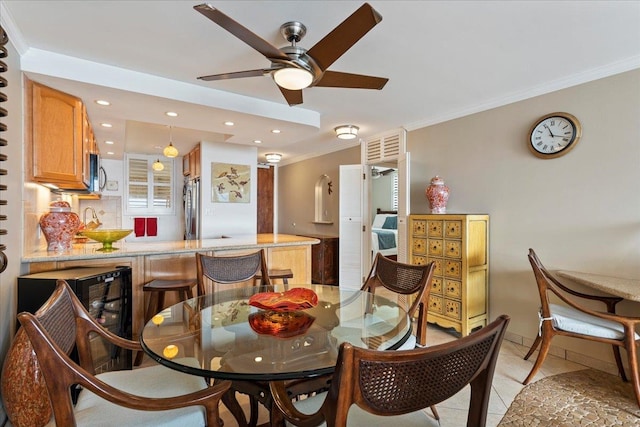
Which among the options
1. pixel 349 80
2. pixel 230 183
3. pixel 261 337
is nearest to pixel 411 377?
pixel 261 337

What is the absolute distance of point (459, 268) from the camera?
3.10m

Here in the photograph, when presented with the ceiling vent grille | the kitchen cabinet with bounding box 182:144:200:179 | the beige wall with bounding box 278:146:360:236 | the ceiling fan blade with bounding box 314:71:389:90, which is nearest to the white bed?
the beige wall with bounding box 278:146:360:236

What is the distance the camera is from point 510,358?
2.79 meters

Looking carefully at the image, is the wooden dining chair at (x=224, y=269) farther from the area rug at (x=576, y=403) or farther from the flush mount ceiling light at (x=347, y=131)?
the flush mount ceiling light at (x=347, y=131)

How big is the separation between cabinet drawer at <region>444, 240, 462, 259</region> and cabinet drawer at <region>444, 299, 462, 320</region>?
1.49ft

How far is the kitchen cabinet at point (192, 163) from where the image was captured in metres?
5.12

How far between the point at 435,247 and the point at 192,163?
13.8 ft

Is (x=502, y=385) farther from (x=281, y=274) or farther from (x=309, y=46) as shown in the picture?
(x=309, y=46)

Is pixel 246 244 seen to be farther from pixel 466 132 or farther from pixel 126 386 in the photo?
pixel 466 132

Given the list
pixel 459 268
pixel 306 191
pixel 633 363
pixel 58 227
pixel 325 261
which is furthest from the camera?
pixel 306 191

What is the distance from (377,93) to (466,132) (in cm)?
118

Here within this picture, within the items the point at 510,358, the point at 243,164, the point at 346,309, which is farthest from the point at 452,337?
the point at 243,164

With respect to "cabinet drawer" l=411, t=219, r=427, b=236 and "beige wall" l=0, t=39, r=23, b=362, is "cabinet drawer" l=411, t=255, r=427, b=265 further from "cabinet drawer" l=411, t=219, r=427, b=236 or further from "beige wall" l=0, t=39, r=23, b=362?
"beige wall" l=0, t=39, r=23, b=362

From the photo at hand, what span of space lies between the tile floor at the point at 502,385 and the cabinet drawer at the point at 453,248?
834mm
